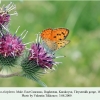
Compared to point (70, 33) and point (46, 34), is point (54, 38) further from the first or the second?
point (70, 33)

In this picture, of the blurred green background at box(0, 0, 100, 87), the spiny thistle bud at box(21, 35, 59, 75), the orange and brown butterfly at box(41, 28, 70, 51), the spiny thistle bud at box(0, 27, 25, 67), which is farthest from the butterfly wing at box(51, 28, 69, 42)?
the blurred green background at box(0, 0, 100, 87)

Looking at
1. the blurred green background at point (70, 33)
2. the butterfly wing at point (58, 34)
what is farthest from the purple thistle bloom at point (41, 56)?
the blurred green background at point (70, 33)

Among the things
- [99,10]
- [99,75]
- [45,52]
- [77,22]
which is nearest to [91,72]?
[99,75]

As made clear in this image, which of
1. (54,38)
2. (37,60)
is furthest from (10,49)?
(54,38)

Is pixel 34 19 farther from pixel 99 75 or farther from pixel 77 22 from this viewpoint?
pixel 99 75
